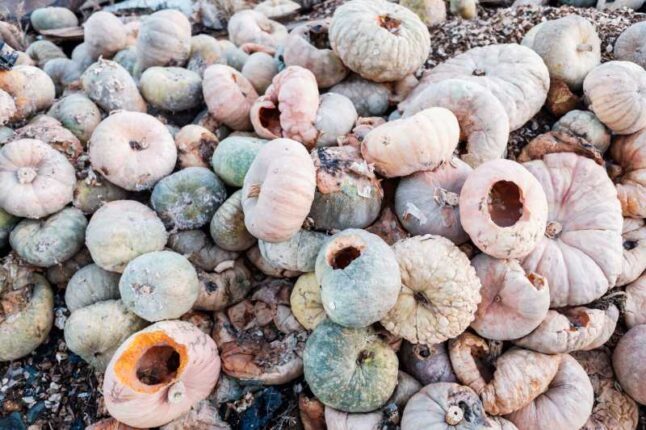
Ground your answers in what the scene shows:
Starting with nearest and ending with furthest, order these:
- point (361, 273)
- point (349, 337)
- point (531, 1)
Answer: point (361, 273) < point (349, 337) < point (531, 1)

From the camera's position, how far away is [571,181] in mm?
3244

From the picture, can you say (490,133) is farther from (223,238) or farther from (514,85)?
(223,238)

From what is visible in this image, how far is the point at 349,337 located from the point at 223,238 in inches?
40.2

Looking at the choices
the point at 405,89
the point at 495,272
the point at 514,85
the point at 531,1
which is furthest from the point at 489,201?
the point at 531,1

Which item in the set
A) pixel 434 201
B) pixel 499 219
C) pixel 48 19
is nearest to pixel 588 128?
pixel 499 219

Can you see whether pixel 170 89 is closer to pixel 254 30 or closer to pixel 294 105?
pixel 294 105

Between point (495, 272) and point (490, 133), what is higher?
point (490, 133)

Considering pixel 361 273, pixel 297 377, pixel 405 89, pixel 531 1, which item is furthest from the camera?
pixel 531 1

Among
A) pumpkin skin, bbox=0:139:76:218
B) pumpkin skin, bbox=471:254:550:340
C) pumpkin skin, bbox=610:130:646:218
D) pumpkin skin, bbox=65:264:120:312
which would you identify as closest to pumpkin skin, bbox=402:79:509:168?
pumpkin skin, bbox=471:254:550:340

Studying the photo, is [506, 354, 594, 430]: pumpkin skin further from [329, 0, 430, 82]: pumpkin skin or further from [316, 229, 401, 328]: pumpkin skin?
[329, 0, 430, 82]: pumpkin skin

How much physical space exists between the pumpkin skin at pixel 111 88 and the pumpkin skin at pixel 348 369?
2269 mm

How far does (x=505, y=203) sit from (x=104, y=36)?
11.9ft

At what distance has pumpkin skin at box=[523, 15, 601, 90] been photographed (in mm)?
3691

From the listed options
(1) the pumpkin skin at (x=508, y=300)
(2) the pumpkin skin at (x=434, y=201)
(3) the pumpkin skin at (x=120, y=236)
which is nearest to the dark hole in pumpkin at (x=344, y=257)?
(2) the pumpkin skin at (x=434, y=201)
